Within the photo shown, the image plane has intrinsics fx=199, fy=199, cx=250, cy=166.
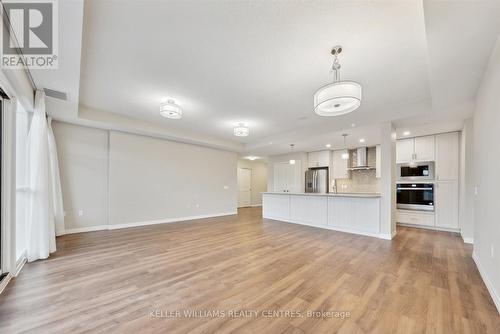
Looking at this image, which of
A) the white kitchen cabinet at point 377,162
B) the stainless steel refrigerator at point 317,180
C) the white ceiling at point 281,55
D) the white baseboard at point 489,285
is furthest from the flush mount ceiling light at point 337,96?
the stainless steel refrigerator at point 317,180

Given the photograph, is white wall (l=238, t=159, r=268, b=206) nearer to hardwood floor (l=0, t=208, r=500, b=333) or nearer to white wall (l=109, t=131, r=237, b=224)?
white wall (l=109, t=131, r=237, b=224)

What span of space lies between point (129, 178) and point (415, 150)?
7.86 metres

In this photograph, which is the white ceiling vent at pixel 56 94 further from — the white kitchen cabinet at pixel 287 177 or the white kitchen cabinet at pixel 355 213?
the white kitchen cabinet at pixel 287 177

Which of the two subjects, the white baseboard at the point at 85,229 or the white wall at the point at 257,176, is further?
the white wall at the point at 257,176

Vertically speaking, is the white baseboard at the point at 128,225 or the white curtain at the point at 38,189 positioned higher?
the white curtain at the point at 38,189

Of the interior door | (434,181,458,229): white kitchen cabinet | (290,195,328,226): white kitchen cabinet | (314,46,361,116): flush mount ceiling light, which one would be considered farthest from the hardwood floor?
the interior door

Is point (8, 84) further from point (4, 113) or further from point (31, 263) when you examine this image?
point (31, 263)

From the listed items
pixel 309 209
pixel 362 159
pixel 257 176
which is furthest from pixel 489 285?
pixel 257 176

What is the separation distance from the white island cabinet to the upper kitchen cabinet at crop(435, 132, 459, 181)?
2058mm

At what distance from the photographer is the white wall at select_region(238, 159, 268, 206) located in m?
10.8

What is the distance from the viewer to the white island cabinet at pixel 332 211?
4.48m

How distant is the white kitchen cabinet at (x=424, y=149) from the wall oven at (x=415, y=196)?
27.8 inches

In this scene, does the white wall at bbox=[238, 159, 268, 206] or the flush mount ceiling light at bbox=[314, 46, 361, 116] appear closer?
the flush mount ceiling light at bbox=[314, 46, 361, 116]

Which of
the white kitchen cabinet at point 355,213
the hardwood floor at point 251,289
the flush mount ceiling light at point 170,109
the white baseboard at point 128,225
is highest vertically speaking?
the flush mount ceiling light at point 170,109
